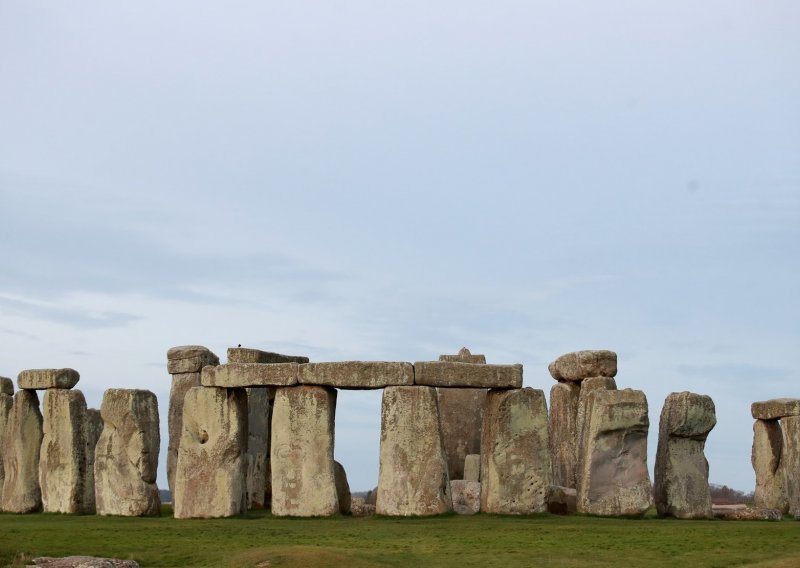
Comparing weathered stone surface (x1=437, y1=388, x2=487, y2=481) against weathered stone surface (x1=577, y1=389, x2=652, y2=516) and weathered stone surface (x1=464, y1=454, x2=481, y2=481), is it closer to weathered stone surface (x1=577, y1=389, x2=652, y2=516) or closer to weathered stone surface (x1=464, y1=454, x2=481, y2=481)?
weathered stone surface (x1=464, y1=454, x2=481, y2=481)

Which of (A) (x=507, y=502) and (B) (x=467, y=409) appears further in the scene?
(B) (x=467, y=409)

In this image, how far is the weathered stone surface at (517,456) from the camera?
78.0 ft

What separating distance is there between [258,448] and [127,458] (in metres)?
3.26

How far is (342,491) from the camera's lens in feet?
81.6

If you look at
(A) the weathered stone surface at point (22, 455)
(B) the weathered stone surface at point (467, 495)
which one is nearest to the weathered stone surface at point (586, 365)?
(B) the weathered stone surface at point (467, 495)

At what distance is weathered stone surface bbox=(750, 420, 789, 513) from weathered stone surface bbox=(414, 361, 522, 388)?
25.2 feet

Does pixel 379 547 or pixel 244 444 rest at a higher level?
pixel 244 444

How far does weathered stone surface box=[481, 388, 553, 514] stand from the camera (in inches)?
936

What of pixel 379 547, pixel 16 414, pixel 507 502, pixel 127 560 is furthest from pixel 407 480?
pixel 16 414

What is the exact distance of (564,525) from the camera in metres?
21.9

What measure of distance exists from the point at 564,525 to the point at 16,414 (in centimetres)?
1115

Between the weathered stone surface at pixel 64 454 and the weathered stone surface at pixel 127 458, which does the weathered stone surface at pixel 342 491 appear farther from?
the weathered stone surface at pixel 64 454

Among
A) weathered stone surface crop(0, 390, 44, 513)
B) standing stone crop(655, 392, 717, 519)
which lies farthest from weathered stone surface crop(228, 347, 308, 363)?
standing stone crop(655, 392, 717, 519)

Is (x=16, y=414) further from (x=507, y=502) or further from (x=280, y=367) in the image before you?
(x=507, y=502)
